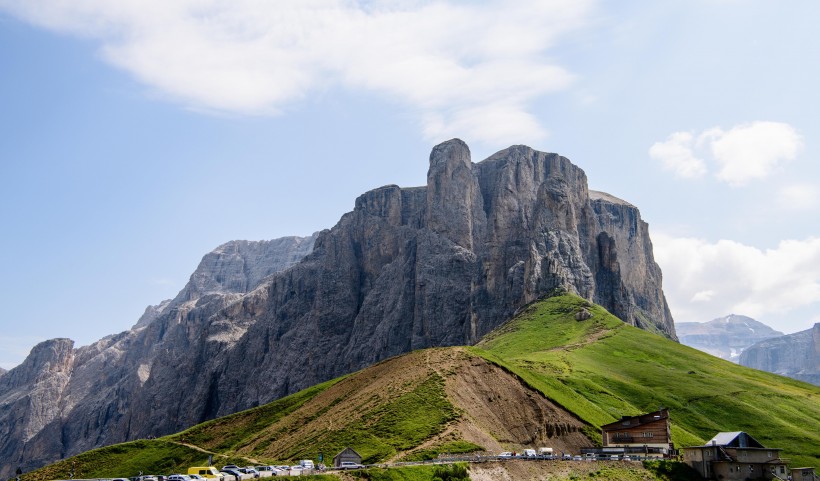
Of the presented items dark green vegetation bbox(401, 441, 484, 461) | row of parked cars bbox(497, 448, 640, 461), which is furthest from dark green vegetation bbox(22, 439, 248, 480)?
row of parked cars bbox(497, 448, 640, 461)

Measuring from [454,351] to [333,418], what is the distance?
23681 mm

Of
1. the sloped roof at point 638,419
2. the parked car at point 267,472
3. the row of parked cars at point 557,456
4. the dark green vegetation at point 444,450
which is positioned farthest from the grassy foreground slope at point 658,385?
the parked car at point 267,472

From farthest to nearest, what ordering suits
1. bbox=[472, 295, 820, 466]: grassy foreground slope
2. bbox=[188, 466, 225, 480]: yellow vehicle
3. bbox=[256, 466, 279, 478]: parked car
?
bbox=[472, 295, 820, 466]: grassy foreground slope, bbox=[188, 466, 225, 480]: yellow vehicle, bbox=[256, 466, 279, 478]: parked car

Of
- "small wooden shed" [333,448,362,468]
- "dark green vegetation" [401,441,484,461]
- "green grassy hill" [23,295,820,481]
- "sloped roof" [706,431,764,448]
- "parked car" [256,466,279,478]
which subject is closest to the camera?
"parked car" [256,466,279,478]

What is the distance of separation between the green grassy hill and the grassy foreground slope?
1.27ft

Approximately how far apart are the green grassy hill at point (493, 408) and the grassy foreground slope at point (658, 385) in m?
0.39

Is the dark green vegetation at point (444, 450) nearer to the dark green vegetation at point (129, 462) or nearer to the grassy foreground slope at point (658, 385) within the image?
the grassy foreground slope at point (658, 385)

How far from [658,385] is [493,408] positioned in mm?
60991

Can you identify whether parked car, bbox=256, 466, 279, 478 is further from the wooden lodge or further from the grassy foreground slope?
the grassy foreground slope

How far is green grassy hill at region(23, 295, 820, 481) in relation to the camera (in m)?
107

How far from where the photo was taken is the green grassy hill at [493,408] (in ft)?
350

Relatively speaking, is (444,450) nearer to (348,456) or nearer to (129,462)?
(348,456)

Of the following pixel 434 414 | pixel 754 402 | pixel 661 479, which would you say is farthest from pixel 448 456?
pixel 754 402

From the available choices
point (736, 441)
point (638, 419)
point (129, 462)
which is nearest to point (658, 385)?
point (638, 419)
